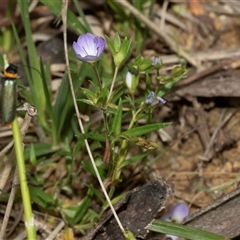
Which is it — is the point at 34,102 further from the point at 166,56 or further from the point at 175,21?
the point at 175,21

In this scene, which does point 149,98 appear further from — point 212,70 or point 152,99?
point 212,70

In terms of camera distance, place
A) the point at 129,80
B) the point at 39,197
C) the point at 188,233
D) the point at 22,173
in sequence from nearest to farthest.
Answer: the point at 22,173, the point at 188,233, the point at 129,80, the point at 39,197

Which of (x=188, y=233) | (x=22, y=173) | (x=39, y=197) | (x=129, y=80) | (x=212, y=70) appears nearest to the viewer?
(x=22, y=173)

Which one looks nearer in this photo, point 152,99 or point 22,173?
point 22,173

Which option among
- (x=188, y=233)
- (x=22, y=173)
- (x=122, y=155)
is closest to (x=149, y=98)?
(x=122, y=155)

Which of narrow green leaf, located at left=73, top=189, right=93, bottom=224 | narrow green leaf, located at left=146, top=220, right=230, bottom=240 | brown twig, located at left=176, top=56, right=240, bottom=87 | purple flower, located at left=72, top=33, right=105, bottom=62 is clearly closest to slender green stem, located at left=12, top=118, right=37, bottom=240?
purple flower, located at left=72, top=33, right=105, bottom=62

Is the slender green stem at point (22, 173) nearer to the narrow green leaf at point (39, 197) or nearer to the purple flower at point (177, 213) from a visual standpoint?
the narrow green leaf at point (39, 197)

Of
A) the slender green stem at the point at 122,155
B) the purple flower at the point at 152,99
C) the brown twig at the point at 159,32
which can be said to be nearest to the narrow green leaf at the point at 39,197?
the slender green stem at the point at 122,155

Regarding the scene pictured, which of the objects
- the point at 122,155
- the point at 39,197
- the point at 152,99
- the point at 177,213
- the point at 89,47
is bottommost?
the point at 177,213

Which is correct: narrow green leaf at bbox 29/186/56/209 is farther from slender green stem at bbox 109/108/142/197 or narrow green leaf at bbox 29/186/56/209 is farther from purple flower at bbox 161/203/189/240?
purple flower at bbox 161/203/189/240

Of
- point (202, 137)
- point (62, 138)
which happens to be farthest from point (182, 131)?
point (62, 138)
